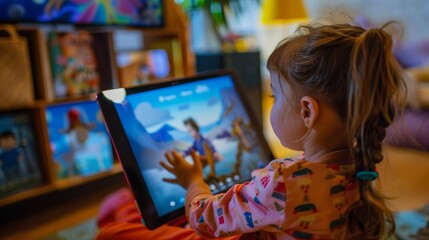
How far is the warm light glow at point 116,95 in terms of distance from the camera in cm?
76

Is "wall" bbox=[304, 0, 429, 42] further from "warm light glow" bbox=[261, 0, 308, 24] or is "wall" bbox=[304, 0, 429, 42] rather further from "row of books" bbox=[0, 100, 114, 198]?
"row of books" bbox=[0, 100, 114, 198]

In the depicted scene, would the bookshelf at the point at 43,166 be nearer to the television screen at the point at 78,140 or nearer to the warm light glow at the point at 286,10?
the television screen at the point at 78,140

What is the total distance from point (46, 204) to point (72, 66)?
658mm

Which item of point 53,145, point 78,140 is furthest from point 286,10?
point 53,145

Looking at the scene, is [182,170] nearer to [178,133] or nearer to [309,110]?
[178,133]

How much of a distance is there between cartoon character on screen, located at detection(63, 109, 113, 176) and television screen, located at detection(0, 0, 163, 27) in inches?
17.2

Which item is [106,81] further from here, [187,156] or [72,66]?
[187,156]

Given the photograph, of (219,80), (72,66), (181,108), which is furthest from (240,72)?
(181,108)

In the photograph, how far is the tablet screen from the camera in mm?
793

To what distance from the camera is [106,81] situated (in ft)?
6.49

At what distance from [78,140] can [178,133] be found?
3.72ft

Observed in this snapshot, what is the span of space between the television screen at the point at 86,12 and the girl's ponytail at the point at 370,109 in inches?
59.3

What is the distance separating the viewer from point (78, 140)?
1.87 m

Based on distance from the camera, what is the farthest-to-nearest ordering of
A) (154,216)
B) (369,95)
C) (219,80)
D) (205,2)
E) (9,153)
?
(205,2)
(9,153)
(219,80)
(154,216)
(369,95)
